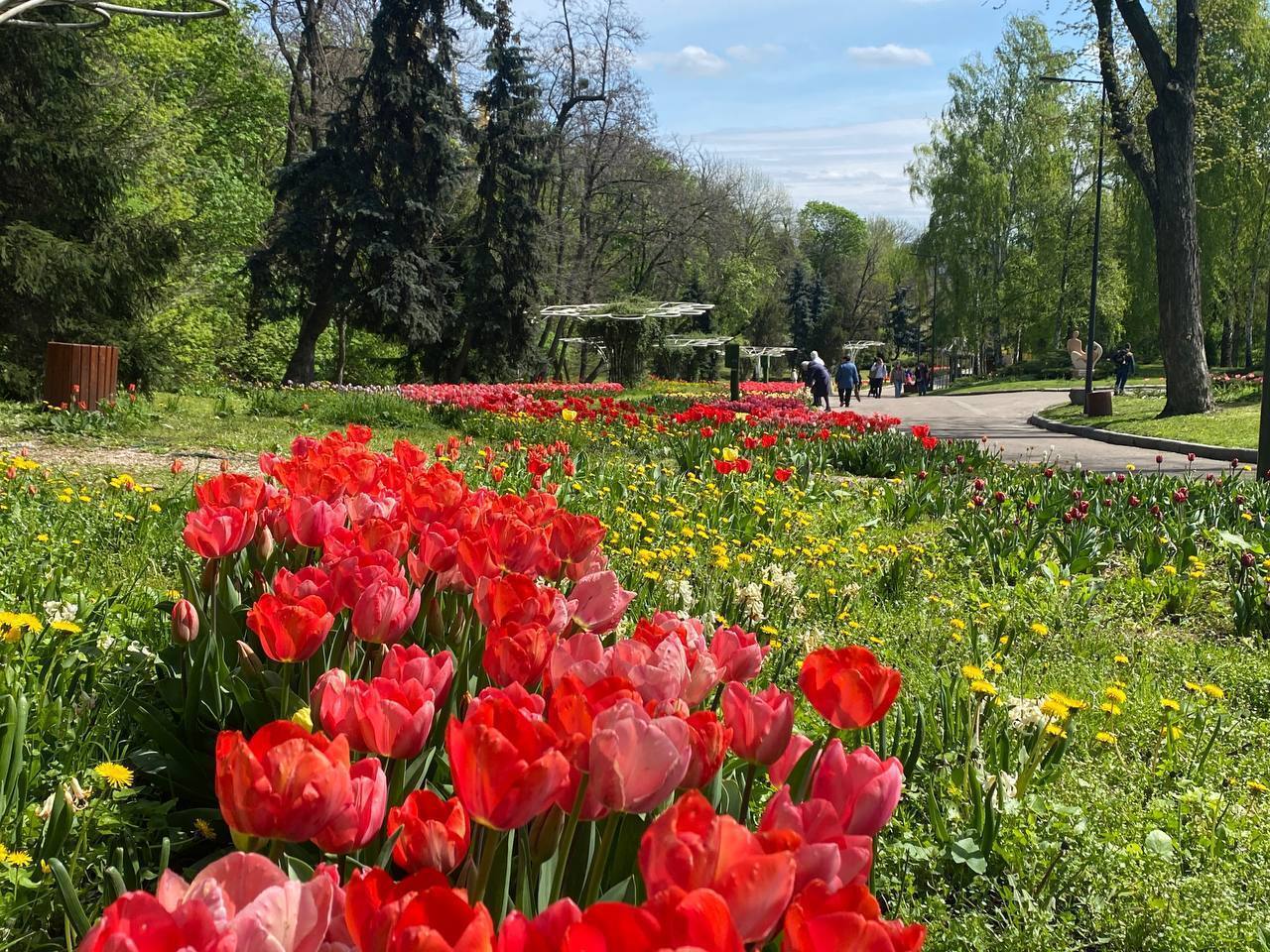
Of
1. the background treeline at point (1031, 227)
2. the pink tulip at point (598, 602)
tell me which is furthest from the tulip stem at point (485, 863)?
the background treeline at point (1031, 227)

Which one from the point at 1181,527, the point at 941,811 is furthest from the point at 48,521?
the point at 1181,527

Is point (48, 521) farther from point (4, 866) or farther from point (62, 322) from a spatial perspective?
point (62, 322)

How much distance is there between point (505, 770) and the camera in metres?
0.94

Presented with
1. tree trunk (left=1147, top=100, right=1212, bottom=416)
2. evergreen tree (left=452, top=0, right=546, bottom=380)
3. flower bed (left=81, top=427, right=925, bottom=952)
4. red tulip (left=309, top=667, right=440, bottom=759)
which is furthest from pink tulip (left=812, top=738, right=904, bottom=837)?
evergreen tree (left=452, top=0, right=546, bottom=380)

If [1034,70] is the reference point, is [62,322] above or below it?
below

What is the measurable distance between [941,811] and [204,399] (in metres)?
17.7

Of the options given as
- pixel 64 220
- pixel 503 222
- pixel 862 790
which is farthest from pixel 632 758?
pixel 503 222

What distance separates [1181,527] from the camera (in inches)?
224

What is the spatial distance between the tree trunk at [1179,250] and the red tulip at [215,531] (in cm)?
2005

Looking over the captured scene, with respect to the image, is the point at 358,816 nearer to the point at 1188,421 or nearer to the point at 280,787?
the point at 280,787

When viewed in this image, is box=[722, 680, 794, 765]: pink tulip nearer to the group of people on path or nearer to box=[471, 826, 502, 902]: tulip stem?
box=[471, 826, 502, 902]: tulip stem

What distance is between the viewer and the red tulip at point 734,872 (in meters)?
0.79

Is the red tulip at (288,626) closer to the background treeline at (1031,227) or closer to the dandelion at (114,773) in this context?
the dandelion at (114,773)

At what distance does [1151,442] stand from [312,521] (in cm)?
1725
